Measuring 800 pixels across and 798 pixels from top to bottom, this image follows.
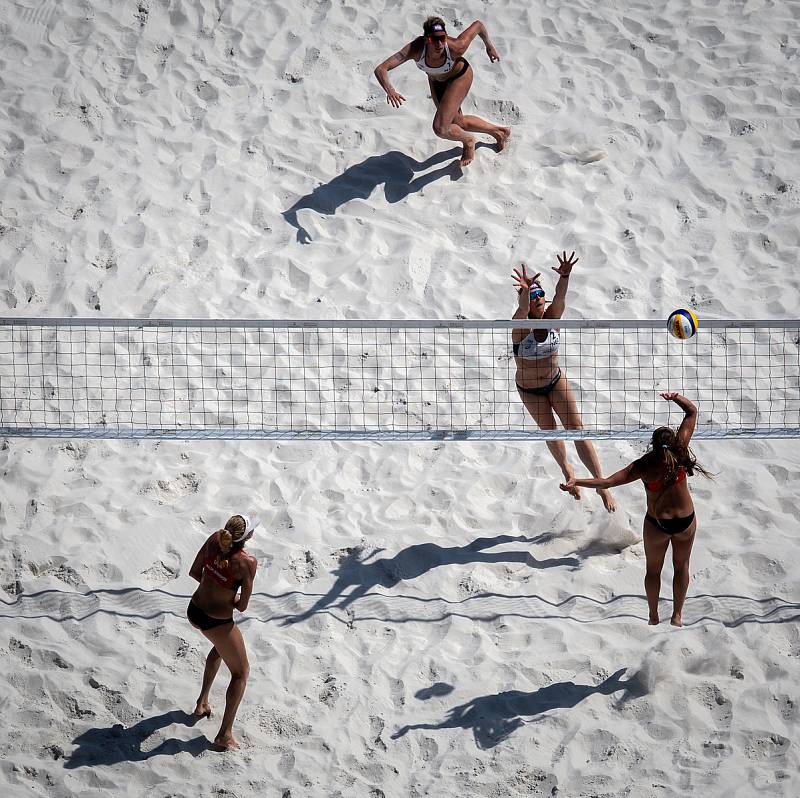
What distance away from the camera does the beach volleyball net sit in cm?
718

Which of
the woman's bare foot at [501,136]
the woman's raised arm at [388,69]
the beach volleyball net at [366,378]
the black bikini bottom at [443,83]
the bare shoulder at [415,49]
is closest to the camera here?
the beach volleyball net at [366,378]

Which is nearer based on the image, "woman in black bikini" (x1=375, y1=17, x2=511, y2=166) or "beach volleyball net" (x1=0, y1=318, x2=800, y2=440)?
"beach volleyball net" (x1=0, y1=318, x2=800, y2=440)

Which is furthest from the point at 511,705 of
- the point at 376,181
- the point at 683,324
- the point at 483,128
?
the point at 483,128

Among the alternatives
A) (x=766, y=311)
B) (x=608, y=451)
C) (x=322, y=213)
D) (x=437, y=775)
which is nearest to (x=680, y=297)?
(x=766, y=311)

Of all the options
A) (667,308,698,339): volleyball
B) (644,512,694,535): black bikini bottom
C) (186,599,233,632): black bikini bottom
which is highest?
(667,308,698,339): volleyball

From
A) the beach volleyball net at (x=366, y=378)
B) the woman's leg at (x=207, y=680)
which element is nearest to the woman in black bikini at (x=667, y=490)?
the beach volleyball net at (x=366, y=378)

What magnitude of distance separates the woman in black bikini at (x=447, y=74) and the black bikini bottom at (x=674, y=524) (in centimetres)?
401

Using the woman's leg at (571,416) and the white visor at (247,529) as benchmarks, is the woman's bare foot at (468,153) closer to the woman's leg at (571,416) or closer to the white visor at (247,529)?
the woman's leg at (571,416)

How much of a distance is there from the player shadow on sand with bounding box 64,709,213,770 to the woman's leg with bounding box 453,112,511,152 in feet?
17.2

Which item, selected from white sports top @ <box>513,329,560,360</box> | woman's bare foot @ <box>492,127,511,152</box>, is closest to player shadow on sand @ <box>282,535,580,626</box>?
white sports top @ <box>513,329,560,360</box>

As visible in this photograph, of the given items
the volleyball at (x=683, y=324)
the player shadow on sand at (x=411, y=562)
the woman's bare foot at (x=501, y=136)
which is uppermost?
the woman's bare foot at (x=501, y=136)

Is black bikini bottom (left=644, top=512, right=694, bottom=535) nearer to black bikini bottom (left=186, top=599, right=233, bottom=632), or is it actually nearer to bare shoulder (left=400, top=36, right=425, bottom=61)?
black bikini bottom (left=186, top=599, right=233, bottom=632)

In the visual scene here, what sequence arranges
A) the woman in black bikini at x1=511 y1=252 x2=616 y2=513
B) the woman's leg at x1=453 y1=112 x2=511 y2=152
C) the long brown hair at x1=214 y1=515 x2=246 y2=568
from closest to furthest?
the long brown hair at x1=214 y1=515 x2=246 y2=568 → the woman in black bikini at x1=511 y1=252 x2=616 y2=513 → the woman's leg at x1=453 y1=112 x2=511 y2=152

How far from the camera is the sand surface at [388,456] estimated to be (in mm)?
5496
